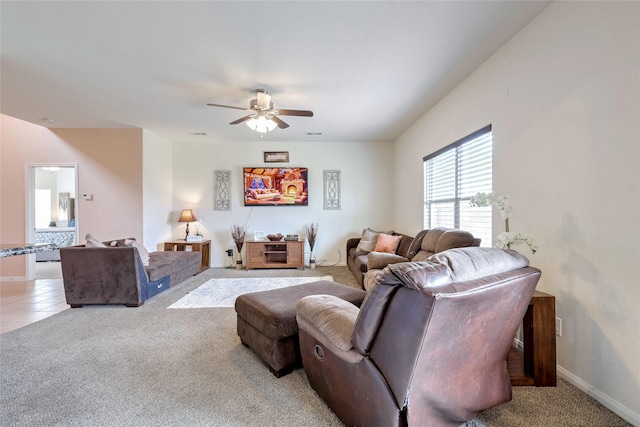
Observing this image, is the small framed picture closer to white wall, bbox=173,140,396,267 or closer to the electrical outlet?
white wall, bbox=173,140,396,267

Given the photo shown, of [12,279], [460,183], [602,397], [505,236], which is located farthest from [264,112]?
[12,279]

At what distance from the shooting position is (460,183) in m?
3.21

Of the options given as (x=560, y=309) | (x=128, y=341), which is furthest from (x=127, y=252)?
(x=560, y=309)

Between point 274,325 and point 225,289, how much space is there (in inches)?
93.1

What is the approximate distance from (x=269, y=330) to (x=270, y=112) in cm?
228

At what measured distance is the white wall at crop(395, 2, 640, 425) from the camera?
1.42 metres

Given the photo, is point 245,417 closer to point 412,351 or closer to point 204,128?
point 412,351

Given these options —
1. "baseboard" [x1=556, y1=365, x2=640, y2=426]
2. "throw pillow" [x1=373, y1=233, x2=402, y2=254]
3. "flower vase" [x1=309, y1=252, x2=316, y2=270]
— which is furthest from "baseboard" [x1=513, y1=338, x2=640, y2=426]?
"flower vase" [x1=309, y1=252, x2=316, y2=270]

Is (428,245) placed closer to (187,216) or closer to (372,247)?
(372,247)

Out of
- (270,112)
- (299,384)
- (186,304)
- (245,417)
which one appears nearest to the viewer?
(245,417)

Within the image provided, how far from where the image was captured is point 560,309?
1804 millimetres

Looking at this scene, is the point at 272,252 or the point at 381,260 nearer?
the point at 381,260

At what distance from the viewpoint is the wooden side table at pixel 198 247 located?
16.4 ft

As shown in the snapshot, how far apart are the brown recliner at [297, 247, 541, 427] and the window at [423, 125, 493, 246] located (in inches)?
61.1
